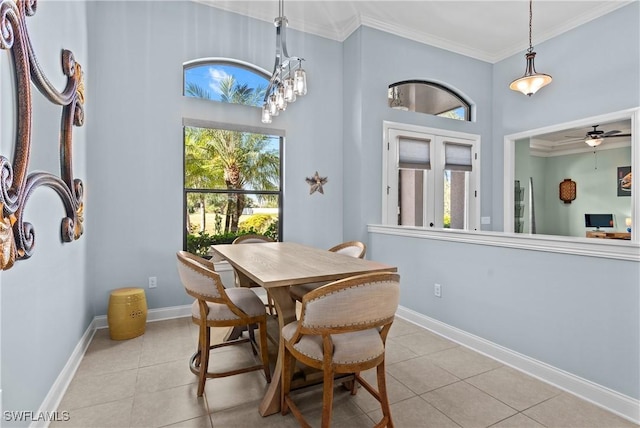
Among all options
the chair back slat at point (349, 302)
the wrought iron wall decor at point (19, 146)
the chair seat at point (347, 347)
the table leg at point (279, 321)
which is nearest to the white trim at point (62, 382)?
the wrought iron wall decor at point (19, 146)

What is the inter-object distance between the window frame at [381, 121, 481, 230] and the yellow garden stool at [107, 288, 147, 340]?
2.91 metres

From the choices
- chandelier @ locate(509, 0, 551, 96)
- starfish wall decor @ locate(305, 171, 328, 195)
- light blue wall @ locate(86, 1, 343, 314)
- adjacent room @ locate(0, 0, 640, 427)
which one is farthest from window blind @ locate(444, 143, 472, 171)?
light blue wall @ locate(86, 1, 343, 314)

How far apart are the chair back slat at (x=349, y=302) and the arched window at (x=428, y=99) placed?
137 inches

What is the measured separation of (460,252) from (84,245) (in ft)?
11.1

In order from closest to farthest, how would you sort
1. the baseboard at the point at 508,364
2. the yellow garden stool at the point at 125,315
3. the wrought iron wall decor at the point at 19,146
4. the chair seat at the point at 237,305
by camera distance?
the wrought iron wall decor at the point at 19,146, the baseboard at the point at 508,364, the chair seat at the point at 237,305, the yellow garden stool at the point at 125,315

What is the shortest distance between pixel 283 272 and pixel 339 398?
926 millimetres

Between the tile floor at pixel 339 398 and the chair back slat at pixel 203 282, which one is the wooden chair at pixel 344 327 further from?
the chair back slat at pixel 203 282

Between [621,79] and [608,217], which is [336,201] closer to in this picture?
[621,79]

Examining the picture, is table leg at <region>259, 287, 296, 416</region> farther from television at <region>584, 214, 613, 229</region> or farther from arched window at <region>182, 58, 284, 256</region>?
television at <region>584, 214, 613, 229</region>

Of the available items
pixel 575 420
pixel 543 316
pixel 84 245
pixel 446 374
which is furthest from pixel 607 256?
pixel 84 245

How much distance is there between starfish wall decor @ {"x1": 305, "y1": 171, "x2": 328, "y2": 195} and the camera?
4.27 m

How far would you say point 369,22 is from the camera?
13.5ft

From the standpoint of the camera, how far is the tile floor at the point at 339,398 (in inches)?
73.0

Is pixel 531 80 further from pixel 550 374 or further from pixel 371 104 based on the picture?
pixel 550 374
